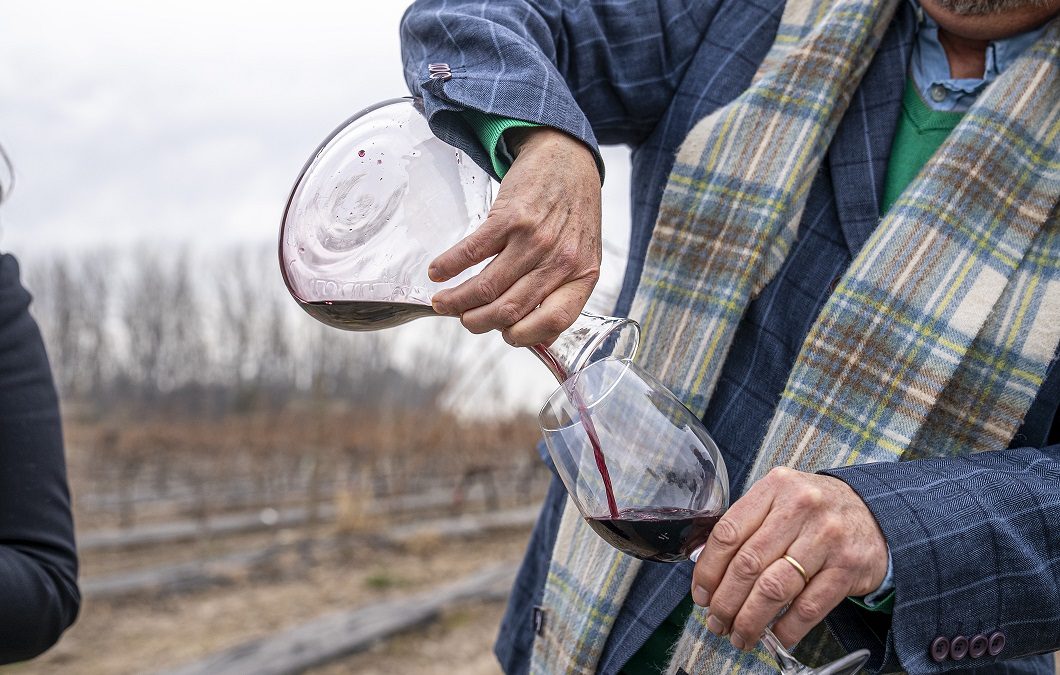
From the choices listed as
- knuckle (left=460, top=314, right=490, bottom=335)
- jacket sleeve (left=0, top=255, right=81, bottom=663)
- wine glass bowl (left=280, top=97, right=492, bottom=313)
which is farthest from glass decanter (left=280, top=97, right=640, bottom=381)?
jacket sleeve (left=0, top=255, right=81, bottom=663)

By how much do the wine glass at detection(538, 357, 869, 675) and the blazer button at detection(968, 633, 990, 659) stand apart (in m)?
0.19

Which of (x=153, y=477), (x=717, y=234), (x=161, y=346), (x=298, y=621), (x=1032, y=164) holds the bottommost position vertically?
(x=161, y=346)

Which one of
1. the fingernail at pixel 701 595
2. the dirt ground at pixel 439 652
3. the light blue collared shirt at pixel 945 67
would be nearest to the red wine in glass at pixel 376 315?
the fingernail at pixel 701 595

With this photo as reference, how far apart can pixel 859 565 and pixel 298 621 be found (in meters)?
8.47

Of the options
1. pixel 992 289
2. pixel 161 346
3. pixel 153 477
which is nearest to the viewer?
pixel 992 289

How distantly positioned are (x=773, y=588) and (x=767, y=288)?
0.57 metres

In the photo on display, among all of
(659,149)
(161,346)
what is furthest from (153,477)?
(161,346)

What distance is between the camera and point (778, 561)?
3.06 ft

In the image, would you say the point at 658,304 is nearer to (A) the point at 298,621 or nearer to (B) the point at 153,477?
(A) the point at 298,621

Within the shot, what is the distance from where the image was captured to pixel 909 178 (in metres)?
1.40

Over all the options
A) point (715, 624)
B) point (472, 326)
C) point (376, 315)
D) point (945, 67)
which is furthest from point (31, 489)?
point (945, 67)

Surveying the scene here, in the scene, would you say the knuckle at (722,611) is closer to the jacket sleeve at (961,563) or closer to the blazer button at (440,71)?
the jacket sleeve at (961,563)

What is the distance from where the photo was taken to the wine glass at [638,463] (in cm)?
101

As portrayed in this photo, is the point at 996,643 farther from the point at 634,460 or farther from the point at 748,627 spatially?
the point at 634,460
